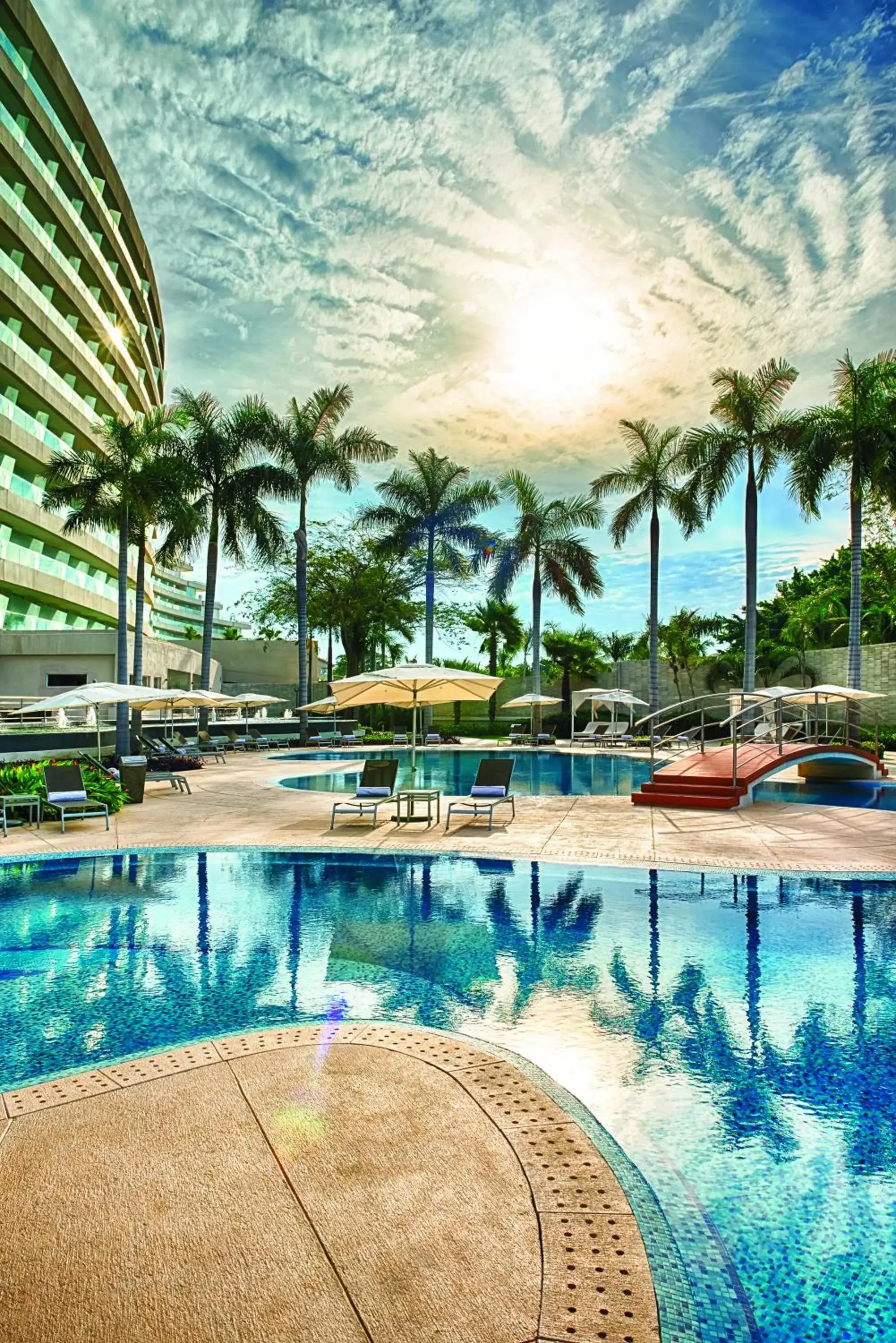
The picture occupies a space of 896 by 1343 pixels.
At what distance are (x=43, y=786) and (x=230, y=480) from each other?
67.5 ft

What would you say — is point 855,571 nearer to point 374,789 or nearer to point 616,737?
point 616,737

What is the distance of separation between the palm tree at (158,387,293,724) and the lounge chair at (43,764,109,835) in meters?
18.1

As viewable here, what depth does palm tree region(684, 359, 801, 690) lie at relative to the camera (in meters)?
26.2

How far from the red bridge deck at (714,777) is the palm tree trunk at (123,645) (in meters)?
15.5

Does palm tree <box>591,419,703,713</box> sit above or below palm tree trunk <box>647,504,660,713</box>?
above

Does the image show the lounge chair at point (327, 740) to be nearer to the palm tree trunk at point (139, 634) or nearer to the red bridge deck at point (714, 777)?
the palm tree trunk at point (139, 634)

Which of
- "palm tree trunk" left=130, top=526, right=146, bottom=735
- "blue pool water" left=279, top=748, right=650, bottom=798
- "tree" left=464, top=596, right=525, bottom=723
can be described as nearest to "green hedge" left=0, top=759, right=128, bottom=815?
"blue pool water" left=279, top=748, right=650, bottom=798

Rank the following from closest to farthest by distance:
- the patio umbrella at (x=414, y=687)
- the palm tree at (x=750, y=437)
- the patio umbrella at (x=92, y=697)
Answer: the patio umbrella at (x=414, y=687) → the patio umbrella at (x=92, y=697) → the palm tree at (x=750, y=437)

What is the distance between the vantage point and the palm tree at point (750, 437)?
26.2 meters

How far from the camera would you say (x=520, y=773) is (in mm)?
23062

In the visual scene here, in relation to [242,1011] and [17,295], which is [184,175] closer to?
[17,295]

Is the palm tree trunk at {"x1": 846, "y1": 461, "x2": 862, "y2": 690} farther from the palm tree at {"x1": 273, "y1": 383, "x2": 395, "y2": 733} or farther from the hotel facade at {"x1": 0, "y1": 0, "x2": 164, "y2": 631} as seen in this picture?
the hotel facade at {"x1": 0, "y1": 0, "x2": 164, "y2": 631}

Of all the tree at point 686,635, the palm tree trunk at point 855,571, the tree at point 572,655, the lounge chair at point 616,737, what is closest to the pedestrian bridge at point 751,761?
the palm tree trunk at point 855,571

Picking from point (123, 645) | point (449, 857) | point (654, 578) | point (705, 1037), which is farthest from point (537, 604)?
point (705, 1037)
